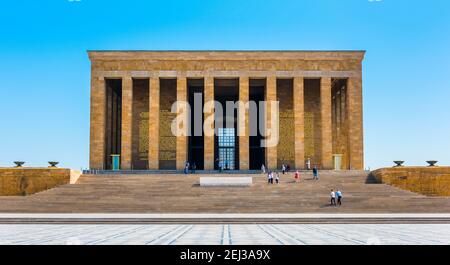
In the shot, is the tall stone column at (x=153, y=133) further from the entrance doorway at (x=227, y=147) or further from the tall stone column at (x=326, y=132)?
the tall stone column at (x=326, y=132)

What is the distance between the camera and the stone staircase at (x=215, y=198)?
21.1 meters

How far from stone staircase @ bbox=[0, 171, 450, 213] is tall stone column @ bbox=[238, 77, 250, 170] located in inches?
285

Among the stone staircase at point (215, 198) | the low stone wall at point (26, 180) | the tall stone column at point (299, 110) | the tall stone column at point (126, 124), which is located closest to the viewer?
the stone staircase at point (215, 198)

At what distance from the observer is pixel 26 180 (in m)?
28.1

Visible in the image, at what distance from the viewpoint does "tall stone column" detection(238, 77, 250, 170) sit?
35375 mm

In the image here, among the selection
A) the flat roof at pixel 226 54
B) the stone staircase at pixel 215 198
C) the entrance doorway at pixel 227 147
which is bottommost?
the stone staircase at pixel 215 198

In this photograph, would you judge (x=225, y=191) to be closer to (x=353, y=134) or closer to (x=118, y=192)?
(x=118, y=192)

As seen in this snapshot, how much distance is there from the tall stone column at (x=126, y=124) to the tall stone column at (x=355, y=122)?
17.0 meters

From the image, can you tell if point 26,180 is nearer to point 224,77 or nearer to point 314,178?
point 224,77

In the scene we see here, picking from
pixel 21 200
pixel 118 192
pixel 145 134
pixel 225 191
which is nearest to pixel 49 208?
pixel 21 200

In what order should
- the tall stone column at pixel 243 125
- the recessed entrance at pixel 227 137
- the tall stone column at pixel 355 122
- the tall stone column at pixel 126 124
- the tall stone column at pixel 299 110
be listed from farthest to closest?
1. the recessed entrance at pixel 227 137
2. the tall stone column at pixel 299 110
3. the tall stone column at pixel 355 122
4. the tall stone column at pixel 126 124
5. the tall stone column at pixel 243 125

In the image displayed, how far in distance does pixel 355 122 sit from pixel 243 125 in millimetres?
8751

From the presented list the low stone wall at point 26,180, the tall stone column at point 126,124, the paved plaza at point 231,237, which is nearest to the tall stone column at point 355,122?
the tall stone column at point 126,124

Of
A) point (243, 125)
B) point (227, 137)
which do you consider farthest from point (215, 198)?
point (227, 137)
